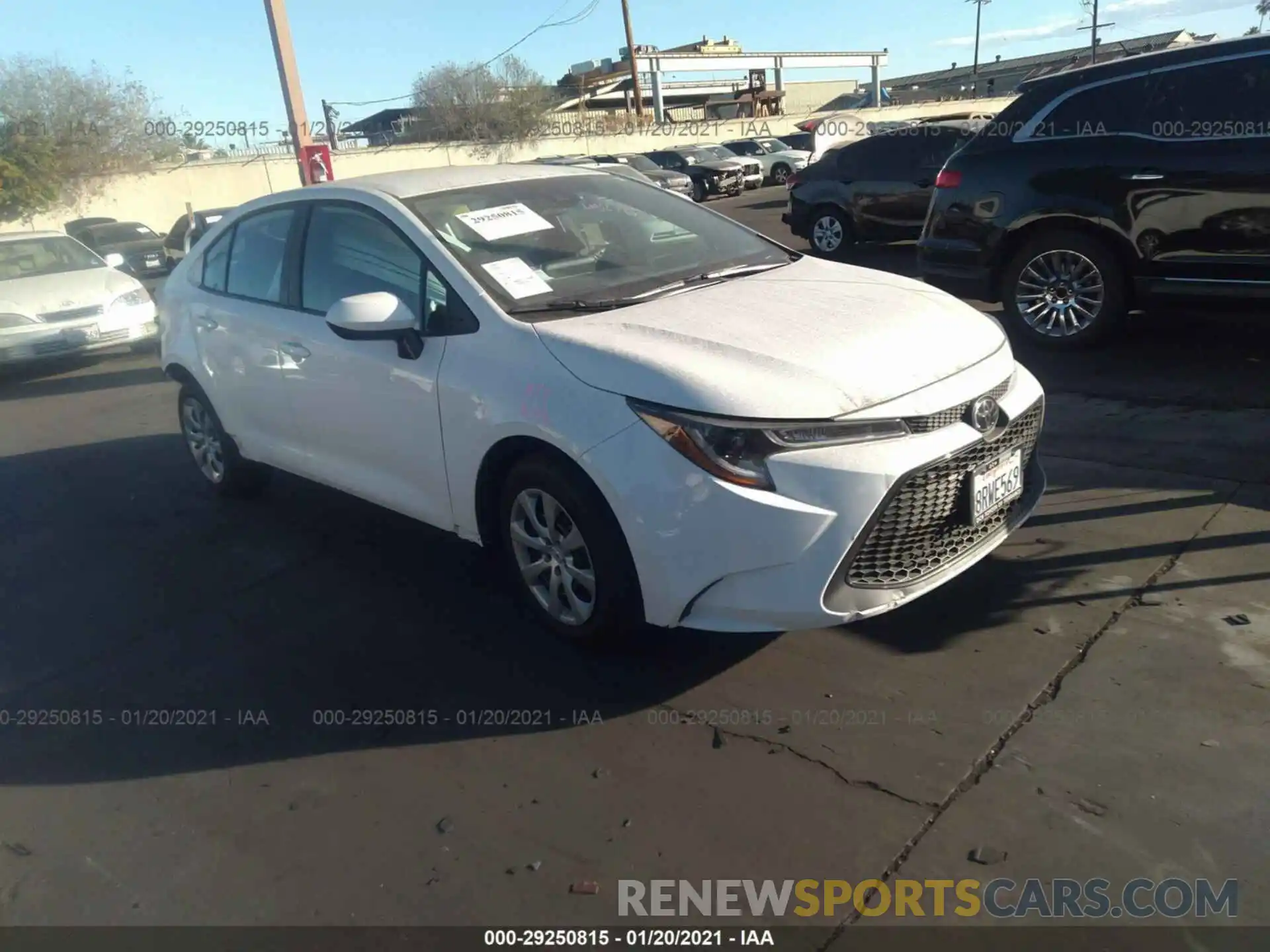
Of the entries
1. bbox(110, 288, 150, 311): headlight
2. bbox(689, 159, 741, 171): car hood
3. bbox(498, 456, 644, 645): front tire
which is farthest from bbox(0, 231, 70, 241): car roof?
bbox(689, 159, 741, 171): car hood

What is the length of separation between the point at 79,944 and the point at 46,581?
2840 millimetres

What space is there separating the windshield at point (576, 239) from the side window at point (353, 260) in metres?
0.17

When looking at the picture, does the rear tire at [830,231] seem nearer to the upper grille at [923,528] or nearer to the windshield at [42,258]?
the windshield at [42,258]

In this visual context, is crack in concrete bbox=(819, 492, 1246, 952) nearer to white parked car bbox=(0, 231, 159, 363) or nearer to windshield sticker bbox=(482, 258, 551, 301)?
windshield sticker bbox=(482, 258, 551, 301)

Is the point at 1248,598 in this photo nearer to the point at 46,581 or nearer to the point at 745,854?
the point at 745,854

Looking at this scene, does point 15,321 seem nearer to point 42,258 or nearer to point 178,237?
point 42,258

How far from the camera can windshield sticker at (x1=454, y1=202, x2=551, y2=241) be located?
13.5 ft

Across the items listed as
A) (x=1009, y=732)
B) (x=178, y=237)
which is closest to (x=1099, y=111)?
(x=1009, y=732)

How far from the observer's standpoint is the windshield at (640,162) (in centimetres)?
2630

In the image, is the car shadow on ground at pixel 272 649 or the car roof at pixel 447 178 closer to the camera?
the car shadow on ground at pixel 272 649

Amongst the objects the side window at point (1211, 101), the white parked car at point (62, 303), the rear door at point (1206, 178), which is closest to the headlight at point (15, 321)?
the white parked car at point (62, 303)

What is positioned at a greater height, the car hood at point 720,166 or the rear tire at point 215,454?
the rear tire at point 215,454

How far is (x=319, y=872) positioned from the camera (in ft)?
9.29

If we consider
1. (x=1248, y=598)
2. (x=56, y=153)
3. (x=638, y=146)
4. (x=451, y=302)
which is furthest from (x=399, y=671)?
(x=638, y=146)
